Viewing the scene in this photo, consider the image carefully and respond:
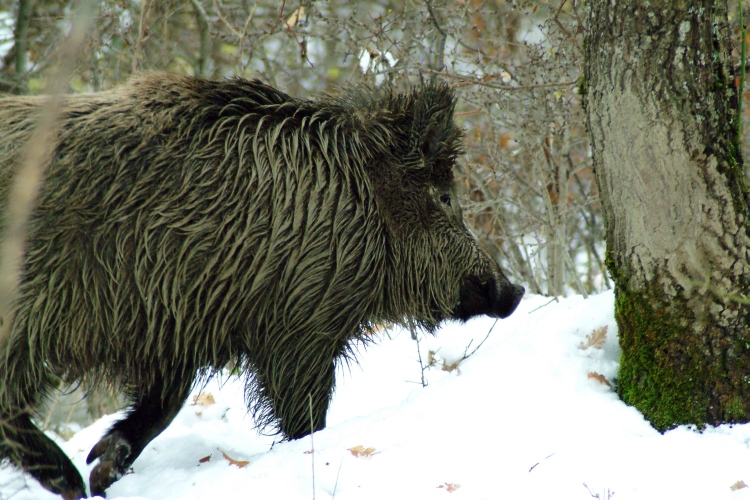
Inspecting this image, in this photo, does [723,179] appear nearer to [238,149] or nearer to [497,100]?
[238,149]

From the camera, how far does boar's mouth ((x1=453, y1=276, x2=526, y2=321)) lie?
4616 mm

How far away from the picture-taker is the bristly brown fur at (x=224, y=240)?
3.60 meters

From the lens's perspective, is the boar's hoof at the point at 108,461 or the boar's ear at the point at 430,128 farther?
the boar's ear at the point at 430,128

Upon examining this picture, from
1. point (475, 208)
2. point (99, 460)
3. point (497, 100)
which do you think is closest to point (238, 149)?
point (99, 460)

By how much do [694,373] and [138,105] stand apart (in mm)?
2902

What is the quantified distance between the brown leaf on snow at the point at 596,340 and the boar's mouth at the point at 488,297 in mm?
646

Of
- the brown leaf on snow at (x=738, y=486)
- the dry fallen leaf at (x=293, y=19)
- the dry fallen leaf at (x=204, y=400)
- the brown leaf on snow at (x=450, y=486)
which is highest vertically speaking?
the dry fallen leaf at (x=293, y=19)

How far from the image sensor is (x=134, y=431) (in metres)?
4.39

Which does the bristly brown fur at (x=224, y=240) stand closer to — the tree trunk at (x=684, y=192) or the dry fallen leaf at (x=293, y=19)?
the dry fallen leaf at (x=293, y=19)

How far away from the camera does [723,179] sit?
3371 mm

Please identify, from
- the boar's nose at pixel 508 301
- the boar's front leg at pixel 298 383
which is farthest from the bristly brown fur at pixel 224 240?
the boar's nose at pixel 508 301

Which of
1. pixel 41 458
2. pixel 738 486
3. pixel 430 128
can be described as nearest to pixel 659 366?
pixel 738 486

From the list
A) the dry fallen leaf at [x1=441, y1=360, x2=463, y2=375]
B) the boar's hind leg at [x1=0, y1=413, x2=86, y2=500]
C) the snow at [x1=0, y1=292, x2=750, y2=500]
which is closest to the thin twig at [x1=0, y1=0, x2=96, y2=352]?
the snow at [x1=0, y1=292, x2=750, y2=500]

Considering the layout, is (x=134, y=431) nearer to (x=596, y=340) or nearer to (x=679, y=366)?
(x=596, y=340)
